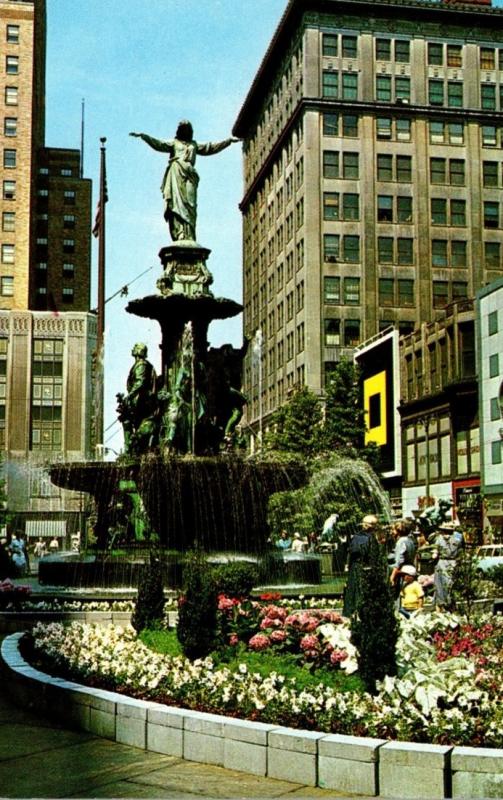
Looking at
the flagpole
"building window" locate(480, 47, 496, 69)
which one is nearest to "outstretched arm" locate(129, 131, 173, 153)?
the flagpole

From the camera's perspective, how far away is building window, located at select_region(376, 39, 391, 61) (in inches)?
3157

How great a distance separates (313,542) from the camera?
44.4 metres

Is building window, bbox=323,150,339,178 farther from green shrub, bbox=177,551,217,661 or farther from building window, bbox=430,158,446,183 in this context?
green shrub, bbox=177,551,217,661

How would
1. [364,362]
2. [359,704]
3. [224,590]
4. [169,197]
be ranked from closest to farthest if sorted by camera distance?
1. [359,704]
2. [224,590]
3. [169,197]
4. [364,362]

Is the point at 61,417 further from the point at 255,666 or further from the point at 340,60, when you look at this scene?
the point at 255,666

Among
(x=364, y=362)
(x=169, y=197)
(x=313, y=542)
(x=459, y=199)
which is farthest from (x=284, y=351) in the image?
(x=169, y=197)

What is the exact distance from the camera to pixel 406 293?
77.8 m

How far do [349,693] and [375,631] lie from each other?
1.58 ft

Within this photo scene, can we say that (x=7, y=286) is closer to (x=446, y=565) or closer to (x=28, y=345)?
(x=28, y=345)

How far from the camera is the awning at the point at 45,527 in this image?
81812 millimetres

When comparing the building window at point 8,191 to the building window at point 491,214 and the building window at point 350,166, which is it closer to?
the building window at point 350,166

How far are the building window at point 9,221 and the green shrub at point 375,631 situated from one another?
9193 cm

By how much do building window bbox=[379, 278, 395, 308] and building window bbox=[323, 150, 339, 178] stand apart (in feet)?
28.2

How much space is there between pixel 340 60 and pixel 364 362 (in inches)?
918
